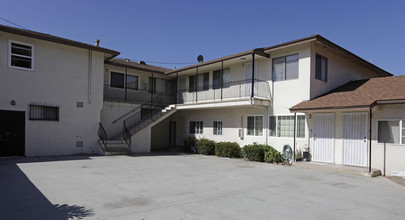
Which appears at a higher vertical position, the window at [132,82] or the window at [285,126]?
the window at [132,82]

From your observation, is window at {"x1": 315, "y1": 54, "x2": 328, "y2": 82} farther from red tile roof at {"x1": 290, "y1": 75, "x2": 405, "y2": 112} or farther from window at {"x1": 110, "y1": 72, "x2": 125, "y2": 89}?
window at {"x1": 110, "y1": 72, "x2": 125, "y2": 89}

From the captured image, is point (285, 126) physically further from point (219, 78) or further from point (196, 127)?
point (196, 127)

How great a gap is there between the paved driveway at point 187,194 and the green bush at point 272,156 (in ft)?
10.1

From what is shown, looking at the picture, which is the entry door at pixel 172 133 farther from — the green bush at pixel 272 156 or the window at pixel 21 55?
the window at pixel 21 55

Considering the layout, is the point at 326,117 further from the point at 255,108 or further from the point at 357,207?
the point at 357,207

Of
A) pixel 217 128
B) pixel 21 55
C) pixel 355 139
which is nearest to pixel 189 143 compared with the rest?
pixel 217 128

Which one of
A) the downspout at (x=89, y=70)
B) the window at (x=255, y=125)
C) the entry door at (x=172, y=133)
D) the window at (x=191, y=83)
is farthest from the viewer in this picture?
the entry door at (x=172, y=133)

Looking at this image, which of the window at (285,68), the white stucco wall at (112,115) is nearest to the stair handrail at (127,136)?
the white stucco wall at (112,115)


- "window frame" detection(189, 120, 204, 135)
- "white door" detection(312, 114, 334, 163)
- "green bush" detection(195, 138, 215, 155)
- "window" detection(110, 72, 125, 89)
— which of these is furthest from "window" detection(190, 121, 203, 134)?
"white door" detection(312, 114, 334, 163)

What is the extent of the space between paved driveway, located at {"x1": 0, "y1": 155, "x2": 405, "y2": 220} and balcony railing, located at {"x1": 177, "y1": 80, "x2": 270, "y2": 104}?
5.66 meters

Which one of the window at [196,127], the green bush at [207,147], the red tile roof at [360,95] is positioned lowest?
the green bush at [207,147]

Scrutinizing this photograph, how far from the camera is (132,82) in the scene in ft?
68.8

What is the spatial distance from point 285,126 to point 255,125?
6.84 ft

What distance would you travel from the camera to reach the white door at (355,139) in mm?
12445
